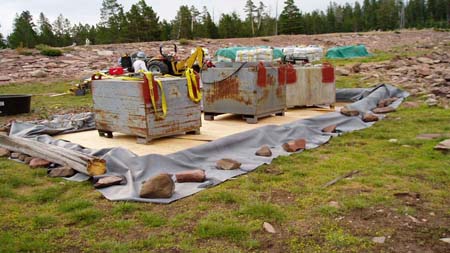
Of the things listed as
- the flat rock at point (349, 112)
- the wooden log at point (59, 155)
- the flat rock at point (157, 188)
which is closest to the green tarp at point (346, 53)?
the flat rock at point (349, 112)

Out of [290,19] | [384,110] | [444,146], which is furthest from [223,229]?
[290,19]

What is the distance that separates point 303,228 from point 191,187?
150 cm

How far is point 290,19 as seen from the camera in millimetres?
60969

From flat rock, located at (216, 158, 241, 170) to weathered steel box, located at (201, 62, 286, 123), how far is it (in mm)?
2866

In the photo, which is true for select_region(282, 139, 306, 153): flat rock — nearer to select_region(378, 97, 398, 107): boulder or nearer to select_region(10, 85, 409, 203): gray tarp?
select_region(10, 85, 409, 203): gray tarp

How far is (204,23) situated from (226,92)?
4617cm

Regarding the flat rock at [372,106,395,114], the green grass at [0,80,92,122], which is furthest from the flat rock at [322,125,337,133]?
the green grass at [0,80,92,122]

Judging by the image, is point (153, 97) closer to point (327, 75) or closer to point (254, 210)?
point (254, 210)

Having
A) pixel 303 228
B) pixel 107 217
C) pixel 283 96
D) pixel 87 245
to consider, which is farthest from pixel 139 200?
pixel 283 96

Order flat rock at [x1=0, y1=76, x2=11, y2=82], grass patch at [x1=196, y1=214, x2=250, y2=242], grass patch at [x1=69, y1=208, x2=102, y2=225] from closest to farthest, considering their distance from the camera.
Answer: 1. grass patch at [x1=196, y1=214, x2=250, y2=242]
2. grass patch at [x1=69, y1=208, x2=102, y2=225]
3. flat rock at [x1=0, y1=76, x2=11, y2=82]

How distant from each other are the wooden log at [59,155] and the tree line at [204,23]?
25.7m

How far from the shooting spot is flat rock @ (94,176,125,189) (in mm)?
4859

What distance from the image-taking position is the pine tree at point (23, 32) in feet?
146

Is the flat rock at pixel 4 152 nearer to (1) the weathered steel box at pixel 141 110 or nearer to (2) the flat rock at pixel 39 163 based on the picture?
(2) the flat rock at pixel 39 163
